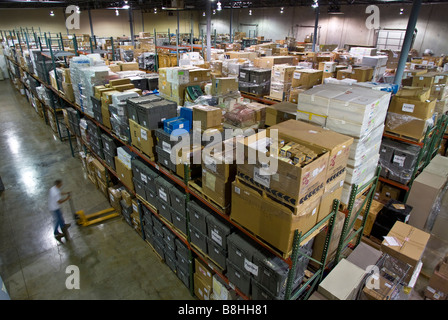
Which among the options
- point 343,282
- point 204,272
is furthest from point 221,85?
point 343,282

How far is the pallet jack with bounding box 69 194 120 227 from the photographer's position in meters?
5.93

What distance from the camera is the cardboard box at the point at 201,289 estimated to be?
4.10m

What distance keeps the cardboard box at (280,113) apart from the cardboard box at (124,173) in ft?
9.04

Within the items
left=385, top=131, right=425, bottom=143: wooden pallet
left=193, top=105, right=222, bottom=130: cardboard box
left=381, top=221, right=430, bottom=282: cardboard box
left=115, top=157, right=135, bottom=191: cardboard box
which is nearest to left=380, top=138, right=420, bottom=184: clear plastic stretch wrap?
left=385, top=131, right=425, bottom=143: wooden pallet

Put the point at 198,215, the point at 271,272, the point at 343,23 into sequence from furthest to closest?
the point at 343,23, the point at 198,215, the point at 271,272

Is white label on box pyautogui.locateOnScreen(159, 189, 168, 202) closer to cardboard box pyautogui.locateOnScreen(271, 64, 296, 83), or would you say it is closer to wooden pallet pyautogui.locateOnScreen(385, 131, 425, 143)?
wooden pallet pyautogui.locateOnScreen(385, 131, 425, 143)

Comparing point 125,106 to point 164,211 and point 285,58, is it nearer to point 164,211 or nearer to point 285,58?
point 164,211

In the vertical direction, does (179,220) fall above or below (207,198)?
below

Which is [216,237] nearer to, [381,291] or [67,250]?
[381,291]

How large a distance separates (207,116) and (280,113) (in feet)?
4.17

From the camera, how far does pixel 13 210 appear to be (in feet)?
21.1

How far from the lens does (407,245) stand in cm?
381

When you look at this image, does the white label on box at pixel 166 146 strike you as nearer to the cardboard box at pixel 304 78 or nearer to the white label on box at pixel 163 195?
the white label on box at pixel 163 195
